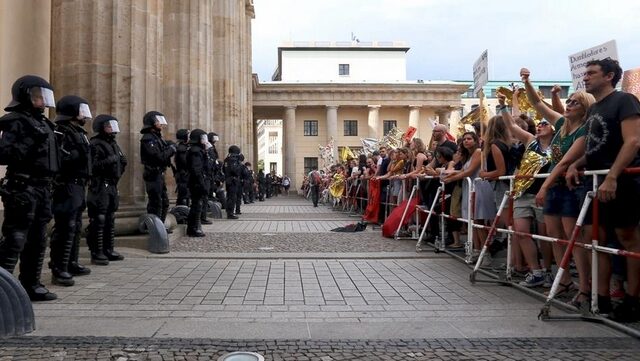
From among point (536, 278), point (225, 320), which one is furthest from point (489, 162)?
point (225, 320)

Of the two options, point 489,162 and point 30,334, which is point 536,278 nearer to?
point 489,162

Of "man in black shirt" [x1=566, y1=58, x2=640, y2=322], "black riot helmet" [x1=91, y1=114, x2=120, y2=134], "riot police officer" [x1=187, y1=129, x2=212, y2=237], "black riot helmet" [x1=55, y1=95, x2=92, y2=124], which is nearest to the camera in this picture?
"man in black shirt" [x1=566, y1=58, x2=640, y2=322]

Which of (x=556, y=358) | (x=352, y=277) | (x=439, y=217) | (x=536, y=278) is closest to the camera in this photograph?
(x=556, y=358)

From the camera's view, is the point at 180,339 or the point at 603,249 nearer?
the point at 180,339

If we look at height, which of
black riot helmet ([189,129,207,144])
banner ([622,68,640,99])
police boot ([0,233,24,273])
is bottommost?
police boot ([0,233,24,273])

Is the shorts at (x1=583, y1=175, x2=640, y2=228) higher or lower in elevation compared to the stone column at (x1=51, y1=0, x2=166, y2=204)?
lower

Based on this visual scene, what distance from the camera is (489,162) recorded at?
7809 millimetres

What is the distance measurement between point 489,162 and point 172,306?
4551mm

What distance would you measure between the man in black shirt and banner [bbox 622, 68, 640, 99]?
2012 mm

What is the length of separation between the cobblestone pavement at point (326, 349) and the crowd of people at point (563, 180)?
0.96 m

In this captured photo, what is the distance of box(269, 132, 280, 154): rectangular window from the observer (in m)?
105

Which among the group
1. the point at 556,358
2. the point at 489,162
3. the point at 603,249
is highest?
the point at 489,162

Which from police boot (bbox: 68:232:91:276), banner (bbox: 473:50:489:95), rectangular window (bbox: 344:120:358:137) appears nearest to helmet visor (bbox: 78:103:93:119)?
police boot (bbox: 68:232:91:276)

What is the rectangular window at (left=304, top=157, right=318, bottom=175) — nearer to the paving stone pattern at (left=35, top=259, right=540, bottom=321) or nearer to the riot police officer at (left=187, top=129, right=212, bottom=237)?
the riot police officer at (left=187, top=129, right=212, bottom=237)
